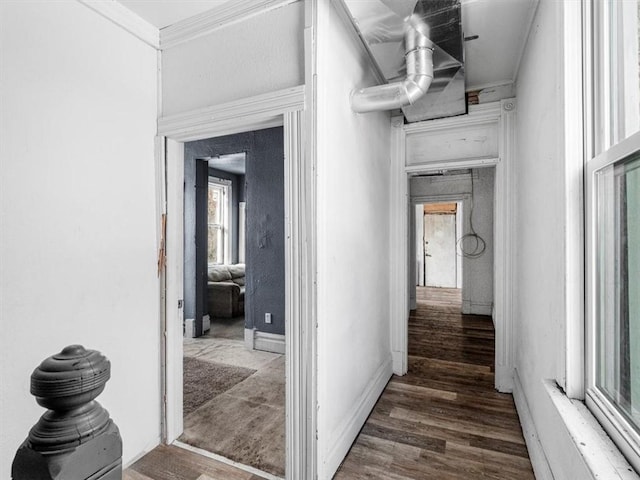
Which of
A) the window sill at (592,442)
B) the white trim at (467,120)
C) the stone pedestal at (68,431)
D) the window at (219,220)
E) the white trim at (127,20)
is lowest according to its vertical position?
the window sill at (592,442)

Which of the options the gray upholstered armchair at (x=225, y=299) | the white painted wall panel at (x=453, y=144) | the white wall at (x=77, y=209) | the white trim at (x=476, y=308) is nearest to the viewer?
the white wall at (x=77, y=209)

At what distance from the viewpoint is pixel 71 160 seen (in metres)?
1.65

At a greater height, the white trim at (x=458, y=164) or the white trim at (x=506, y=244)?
the white trim at (x=458, y=164)

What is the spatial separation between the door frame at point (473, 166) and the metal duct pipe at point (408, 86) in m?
1.12

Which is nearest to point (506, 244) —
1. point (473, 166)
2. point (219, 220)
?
point (473, 166)

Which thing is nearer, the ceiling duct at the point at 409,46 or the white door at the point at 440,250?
the ceiling duct at the point at 409,46

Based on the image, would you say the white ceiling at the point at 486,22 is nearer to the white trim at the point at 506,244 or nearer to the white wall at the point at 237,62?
the white wall at the point at 237,62

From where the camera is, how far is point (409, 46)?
205 centimetres

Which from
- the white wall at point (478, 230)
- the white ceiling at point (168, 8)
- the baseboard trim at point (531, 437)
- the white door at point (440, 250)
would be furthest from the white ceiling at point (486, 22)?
the white door at point (440, 250)

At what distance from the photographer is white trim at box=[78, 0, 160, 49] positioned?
5.69 feet

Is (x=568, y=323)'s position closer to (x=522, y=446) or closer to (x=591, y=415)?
(x=591, y=415)

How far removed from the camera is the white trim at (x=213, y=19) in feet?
5.92

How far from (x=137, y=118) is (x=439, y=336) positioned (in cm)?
438

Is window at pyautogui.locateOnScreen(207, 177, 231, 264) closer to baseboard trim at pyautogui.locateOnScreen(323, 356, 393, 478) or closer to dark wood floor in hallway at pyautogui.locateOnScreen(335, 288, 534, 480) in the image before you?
dark wood floor in hallway at pyautogui.locateOnScreen(335, 288, 534, 480)
